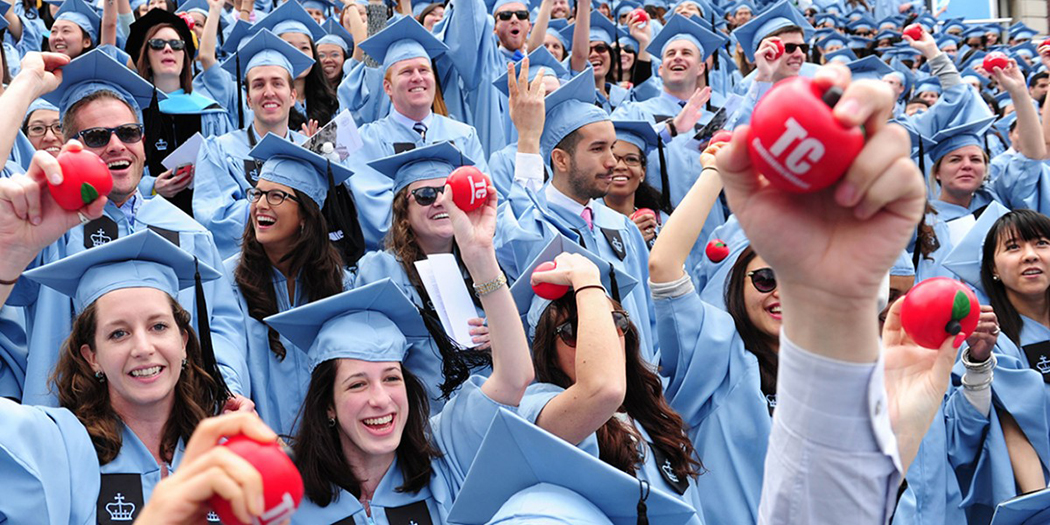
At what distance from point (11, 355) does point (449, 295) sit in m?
1.48

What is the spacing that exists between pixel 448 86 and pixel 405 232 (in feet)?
9.82

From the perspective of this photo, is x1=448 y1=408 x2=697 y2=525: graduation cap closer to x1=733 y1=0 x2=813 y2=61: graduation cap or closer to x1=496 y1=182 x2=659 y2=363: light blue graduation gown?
x1=496 y1=182 x2=659 y2=363: light blue graduation gown

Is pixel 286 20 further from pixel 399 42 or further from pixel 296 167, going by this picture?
pixel 296 167

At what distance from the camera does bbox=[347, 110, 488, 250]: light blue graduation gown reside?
568 cm

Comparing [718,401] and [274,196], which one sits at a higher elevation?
[274,196]

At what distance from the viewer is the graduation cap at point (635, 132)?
5777 millimetres

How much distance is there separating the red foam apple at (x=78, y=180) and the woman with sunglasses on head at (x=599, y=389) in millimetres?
1344

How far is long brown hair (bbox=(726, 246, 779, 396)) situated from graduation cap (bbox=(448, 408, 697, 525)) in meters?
1.45

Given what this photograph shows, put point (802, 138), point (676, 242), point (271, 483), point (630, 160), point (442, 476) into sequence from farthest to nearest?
point (630, 160)
point (676, 242)
point (442, 476)
point (271, 483)
point (802, 138)

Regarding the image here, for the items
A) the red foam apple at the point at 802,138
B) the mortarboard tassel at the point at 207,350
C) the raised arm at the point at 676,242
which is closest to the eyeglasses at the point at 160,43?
the mortarboard tassel at the point at 207,350

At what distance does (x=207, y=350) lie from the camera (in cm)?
336

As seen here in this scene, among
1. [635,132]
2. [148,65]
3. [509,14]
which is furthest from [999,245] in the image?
[148,65]

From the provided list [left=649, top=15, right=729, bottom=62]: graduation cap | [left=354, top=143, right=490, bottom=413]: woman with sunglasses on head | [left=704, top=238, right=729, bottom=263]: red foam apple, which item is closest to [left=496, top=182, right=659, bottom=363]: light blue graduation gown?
[left=354, top=143, right=490, bottom=413]: woman with sunglasses on head

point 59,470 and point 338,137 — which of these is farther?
point 338,137
